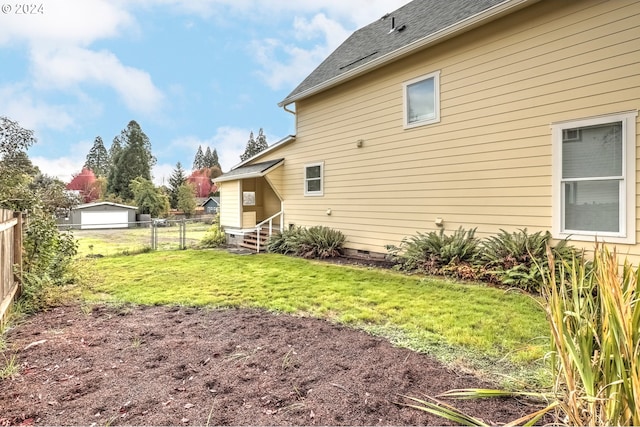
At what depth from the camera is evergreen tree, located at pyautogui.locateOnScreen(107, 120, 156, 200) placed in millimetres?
36438

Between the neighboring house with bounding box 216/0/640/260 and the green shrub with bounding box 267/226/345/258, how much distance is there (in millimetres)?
406

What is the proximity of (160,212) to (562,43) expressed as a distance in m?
33.4

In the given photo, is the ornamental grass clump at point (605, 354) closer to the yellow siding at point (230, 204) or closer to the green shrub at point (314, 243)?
the green shrub at point (314, 243)

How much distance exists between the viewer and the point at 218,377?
8.41 ft

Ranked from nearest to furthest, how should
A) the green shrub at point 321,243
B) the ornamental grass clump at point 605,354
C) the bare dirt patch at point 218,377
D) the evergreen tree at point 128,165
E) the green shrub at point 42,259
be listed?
the ornamental grass clump at point 605,354
the bare dirt patch at point 218,377
the green shrub at point 42,259
the green shrub at point 321,243
the evergreen tree at point 128,165

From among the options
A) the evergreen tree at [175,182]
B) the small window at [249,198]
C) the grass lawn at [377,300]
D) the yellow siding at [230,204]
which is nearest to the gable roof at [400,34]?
the yellow siding at [230,204]

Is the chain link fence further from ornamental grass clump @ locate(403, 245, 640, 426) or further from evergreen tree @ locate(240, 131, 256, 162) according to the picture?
evergreen tree @ locate(240, 131, 256, 162)

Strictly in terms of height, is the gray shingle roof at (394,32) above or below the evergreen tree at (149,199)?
above

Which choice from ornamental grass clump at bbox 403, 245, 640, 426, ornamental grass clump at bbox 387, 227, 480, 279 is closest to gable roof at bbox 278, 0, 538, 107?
ornamental grass clump at bbox 387, 227, 480, 279

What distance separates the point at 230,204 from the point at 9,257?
871cm

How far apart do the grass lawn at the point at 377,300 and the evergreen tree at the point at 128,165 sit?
1279 inches

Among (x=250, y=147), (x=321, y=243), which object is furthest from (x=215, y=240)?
(x=250, y=147)

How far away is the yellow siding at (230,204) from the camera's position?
1234cm

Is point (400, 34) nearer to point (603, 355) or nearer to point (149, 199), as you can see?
point (603, 355)
